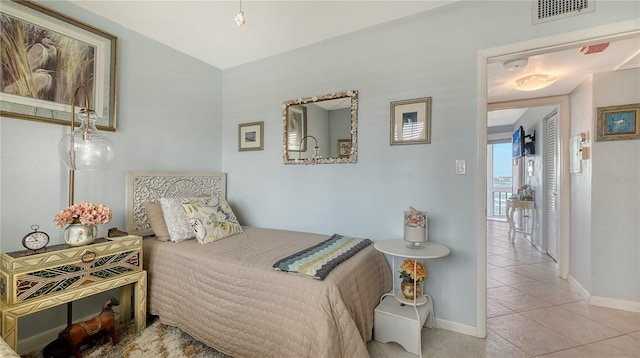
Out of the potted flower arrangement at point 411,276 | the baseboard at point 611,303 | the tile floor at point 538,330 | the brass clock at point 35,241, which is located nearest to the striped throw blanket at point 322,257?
the potted flower arrangement at point 411,276

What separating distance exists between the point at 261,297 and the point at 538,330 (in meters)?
2.12

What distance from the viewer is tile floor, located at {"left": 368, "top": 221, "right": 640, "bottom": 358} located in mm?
1793

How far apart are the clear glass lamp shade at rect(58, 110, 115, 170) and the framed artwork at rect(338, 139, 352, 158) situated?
183 cm

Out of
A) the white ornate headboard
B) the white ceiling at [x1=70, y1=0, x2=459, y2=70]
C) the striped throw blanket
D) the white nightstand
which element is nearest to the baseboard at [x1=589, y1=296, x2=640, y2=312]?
the white nightstand

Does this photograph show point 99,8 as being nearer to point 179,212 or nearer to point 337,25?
point 179,212

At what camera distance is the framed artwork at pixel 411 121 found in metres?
2.15

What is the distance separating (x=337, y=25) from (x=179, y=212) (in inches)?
84.4

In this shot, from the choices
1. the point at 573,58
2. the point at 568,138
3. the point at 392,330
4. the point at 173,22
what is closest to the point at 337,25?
the point at 173,22

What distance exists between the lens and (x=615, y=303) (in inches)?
94.7

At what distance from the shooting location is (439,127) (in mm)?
2111

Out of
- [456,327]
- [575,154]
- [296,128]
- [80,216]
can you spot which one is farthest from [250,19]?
[575,154]

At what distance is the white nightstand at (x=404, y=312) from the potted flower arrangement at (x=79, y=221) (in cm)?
193

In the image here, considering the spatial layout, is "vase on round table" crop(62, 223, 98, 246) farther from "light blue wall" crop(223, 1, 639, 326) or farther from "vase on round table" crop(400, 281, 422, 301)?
"vase on round table" crop(400, 281, 422, 301)

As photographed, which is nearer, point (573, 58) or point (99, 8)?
point (99, 8)
